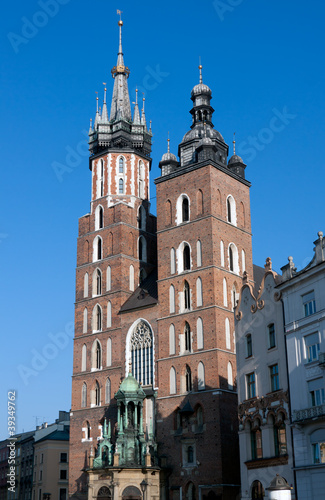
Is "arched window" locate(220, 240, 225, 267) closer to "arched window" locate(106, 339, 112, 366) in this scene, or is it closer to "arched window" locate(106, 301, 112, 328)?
"arched window" locate(106, 301, 112, 328)

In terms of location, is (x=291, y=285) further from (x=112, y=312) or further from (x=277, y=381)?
(x=112, y=312)

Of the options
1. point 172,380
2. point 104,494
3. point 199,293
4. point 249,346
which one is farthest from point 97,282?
point 249,346

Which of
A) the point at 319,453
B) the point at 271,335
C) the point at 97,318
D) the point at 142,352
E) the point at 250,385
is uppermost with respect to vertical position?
the point at 97,318

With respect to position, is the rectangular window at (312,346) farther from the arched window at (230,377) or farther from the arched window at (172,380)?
the arched window at (172,380)

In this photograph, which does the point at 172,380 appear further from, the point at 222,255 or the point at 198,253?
the point at 222,255

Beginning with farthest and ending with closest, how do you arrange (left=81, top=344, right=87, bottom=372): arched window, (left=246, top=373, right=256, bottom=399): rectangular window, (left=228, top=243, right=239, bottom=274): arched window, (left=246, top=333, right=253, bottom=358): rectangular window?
(left=81, top=344, right=87, bottom=372): arched window < (left=228, top=243, right=239, bottom=274): arched window < (left=246, top=333, right=253, bottom=358): rectangular window < (left=246, top=373, right=256, bottom=399): rectangular window

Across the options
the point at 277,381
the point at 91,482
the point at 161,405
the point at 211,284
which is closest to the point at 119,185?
the point at 211,284

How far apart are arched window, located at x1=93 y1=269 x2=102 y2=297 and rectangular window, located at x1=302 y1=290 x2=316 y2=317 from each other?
23136 millimetres

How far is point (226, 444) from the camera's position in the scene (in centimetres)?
3934

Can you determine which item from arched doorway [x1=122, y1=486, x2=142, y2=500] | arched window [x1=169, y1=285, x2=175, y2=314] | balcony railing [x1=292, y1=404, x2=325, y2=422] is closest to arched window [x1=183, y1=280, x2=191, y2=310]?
arched window [x1=169, y1=285, x2=175, y2=314]

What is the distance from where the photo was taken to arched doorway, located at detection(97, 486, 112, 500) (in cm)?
4002

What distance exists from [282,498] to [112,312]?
102 ft

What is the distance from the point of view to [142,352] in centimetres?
4578

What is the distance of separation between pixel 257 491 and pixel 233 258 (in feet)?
58.2
